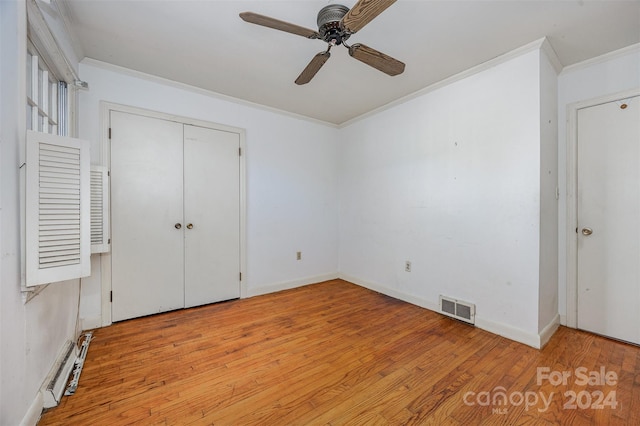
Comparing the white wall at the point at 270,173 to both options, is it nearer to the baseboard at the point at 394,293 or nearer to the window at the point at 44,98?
the window at the point at 44,98

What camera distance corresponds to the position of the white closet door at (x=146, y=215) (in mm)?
2518

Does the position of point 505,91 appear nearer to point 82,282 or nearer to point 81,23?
point 81,23

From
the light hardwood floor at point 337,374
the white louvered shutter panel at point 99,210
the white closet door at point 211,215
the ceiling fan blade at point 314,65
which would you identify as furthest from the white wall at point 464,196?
the white louvered shutter panel at point 99,210

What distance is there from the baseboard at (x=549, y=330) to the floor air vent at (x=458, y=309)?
1.65ft

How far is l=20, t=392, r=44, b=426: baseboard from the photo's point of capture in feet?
4.14

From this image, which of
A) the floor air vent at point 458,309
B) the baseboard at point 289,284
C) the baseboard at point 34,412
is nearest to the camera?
the baseboard at point 34,412

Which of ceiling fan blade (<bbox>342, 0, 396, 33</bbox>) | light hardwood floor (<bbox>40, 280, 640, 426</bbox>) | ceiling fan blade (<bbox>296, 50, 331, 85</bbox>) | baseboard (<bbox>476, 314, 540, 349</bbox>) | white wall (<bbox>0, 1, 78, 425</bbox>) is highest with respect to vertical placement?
ceiling fan blade (<bbox>296, 50, 331, 85</bbox>)

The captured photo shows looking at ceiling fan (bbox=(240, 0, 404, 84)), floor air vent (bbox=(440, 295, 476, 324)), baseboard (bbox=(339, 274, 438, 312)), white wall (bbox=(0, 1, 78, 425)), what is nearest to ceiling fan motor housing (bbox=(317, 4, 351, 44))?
ceiling fan (bbox=(240, 0, 404, 84))

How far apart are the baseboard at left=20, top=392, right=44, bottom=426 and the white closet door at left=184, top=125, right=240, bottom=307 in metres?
1.48

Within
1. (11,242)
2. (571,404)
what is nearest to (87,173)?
(11,242)

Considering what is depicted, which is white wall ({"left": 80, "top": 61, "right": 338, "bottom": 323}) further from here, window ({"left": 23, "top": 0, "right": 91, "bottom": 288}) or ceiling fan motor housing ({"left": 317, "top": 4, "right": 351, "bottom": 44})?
ceiling fan motor housing ({"left": 317, "top": 4, "right": 351, "bottom": 44})

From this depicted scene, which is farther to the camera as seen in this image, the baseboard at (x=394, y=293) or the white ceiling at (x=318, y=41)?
the baseboard at (x=394, y=293)

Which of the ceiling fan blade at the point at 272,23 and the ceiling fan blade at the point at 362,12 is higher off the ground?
the ceiling fan blade at the point at 272,23

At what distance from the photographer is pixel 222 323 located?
100 inches
